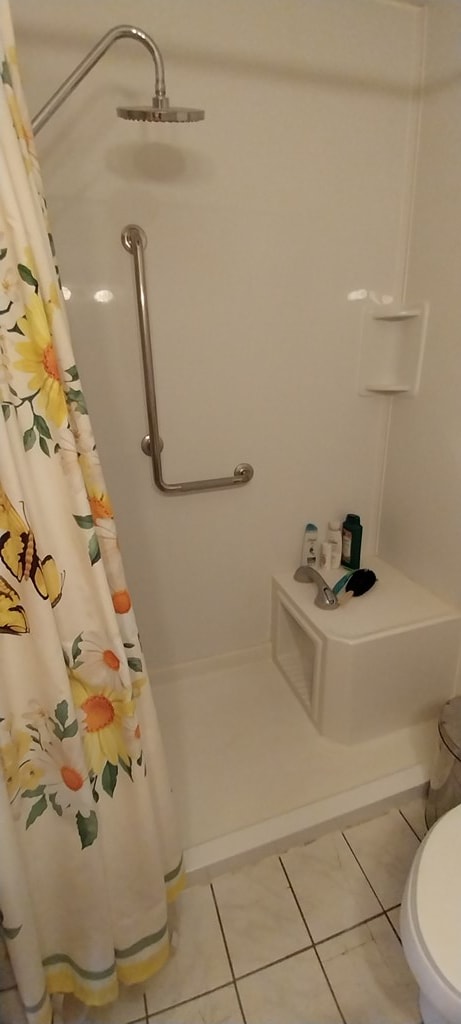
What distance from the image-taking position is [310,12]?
1.34m

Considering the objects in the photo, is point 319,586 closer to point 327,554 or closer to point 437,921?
point 327,554

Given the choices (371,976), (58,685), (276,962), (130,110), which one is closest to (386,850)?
(371,976)

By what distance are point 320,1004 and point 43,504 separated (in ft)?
3.81

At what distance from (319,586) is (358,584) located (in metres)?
0.14

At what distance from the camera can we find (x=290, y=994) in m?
1.03

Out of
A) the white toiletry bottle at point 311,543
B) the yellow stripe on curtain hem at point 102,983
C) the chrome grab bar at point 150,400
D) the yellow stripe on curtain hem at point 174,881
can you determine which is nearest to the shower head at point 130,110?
the chrome grab bar at point 150,400

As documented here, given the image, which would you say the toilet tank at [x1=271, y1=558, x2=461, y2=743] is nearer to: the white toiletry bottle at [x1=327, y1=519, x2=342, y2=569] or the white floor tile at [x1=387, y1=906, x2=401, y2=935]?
the white toiletry bottle at [x1=327, y1=519, x2=342, y2=569]

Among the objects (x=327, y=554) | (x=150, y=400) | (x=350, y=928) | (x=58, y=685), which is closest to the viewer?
(x=58, y=685)

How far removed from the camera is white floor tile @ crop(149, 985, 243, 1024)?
0.99 metres

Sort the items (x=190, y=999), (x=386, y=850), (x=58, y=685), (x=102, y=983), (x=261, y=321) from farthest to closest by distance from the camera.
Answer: (x=261, y=321), (x=386, y=850), (x=190, y=999), (x=102, y=983), (x=58, y=685)

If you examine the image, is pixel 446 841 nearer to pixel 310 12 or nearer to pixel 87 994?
pixel 87 994

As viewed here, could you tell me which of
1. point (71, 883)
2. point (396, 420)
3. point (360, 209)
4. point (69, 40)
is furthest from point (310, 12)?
point (71, 883)

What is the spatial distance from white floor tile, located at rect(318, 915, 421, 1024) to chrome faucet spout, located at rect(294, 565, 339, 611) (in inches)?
31.6

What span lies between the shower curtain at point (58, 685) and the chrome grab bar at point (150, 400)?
2.14ft
